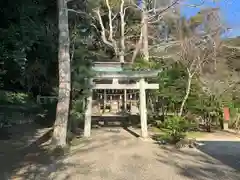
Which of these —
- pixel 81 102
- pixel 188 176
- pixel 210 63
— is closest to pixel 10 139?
pixel 81 102

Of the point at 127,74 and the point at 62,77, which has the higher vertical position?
the point at 127,74

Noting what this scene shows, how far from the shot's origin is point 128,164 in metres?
6.48

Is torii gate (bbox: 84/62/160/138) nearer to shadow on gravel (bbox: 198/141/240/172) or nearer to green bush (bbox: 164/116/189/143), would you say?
green bush (bbox: 164/116/189/143)

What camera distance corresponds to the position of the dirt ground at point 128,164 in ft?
17.8

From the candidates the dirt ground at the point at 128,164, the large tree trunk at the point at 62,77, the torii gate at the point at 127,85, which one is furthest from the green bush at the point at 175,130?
the large tree trunk at the point at 62,77

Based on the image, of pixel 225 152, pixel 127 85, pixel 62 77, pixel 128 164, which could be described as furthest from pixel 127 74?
pixel 128 164

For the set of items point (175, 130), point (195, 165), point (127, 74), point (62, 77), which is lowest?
point (195, 165)

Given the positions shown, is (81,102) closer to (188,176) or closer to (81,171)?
(81,171)

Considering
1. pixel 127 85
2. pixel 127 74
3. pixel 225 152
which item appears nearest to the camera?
pixel 225 152

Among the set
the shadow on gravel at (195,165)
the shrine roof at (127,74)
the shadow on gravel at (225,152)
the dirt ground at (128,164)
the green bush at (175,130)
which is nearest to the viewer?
the dirt ground at (128,164)

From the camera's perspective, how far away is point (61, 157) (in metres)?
7.27

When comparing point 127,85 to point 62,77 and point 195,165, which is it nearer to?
point 62,77

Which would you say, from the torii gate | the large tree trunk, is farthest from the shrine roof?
the large tree trunk

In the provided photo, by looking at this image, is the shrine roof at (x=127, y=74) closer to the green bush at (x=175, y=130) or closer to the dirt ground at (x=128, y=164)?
the green bush at (x=175, y=130)
